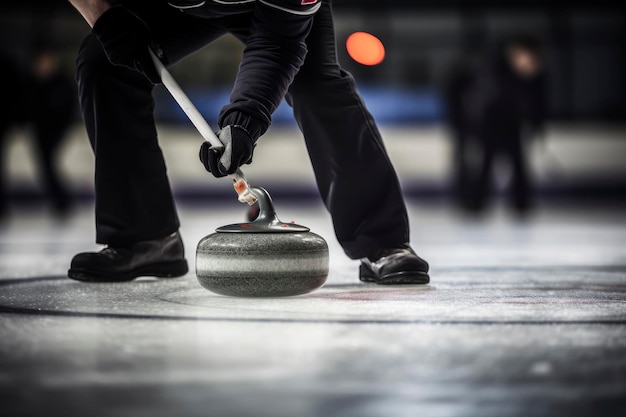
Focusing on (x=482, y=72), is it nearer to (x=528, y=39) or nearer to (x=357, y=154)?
(x=528, y=39)

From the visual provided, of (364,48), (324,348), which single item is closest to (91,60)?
(324,348)

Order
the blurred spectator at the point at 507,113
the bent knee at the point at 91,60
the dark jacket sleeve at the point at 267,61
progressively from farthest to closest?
the blurred spectator at the point at 507,113 < the bent knee at the point at 91,60 < the dark jacket sleeve at the point at 267,61

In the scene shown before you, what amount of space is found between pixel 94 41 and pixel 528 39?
215 inches

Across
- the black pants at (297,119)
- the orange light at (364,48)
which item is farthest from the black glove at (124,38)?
the orange light at (364,48)

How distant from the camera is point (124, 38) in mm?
2471

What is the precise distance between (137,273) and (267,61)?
29.7 inches

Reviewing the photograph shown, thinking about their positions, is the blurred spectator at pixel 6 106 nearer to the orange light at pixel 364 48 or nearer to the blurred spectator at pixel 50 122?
the blurred spectator at pixel 50 122

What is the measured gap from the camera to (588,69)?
41.0ft

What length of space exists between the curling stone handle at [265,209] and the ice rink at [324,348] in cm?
19

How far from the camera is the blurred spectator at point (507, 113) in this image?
7688 millimetres

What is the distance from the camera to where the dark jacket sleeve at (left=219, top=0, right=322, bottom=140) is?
7.70 ft

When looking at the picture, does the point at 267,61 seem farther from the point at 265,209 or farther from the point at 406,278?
the point at 406,278

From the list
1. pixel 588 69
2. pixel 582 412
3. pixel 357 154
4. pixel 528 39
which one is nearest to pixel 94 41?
pixel 357 154

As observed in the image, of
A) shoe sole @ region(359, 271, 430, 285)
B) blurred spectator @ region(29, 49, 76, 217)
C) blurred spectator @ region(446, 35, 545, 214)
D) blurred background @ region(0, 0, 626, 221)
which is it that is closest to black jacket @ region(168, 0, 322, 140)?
shoe sole @ region(359, 271, 430, 285)
